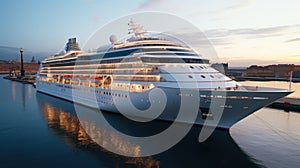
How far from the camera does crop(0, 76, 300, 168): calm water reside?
11750 millimetres

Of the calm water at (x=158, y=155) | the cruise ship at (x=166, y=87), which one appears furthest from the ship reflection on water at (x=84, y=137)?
the cruise ship at (x=166, y=87)

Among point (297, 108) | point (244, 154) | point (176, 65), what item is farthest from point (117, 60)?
point (297, 108)

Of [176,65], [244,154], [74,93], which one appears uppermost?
[176,65]

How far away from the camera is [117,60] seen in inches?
822

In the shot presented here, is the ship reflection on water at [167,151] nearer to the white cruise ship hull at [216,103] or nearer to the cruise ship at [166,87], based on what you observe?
the white cruise ship hull at [216,103]

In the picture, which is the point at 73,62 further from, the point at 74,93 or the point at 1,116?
the point at 1,116

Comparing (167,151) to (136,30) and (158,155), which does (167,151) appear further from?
(136,30)

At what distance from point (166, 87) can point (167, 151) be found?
462 centimetres

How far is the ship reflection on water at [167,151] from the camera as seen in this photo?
11734 mm

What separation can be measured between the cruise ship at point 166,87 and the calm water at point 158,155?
1.87 meters

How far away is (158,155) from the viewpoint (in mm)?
12742

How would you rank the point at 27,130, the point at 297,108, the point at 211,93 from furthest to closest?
the point at 297,108, the point at 27,130, the point at 211,93

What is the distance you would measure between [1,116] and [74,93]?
8.39m

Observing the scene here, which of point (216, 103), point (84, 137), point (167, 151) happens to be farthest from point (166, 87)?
point (84, 137)
